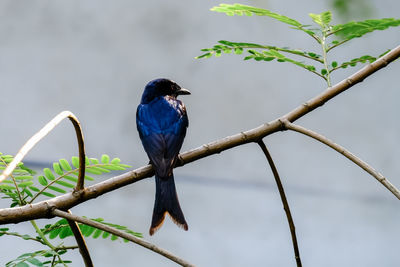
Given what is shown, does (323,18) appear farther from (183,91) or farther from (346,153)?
(183,91)

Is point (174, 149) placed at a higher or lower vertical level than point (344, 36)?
lower

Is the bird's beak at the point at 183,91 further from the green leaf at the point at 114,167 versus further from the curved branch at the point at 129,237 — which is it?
the curved branch at the point at 129,237

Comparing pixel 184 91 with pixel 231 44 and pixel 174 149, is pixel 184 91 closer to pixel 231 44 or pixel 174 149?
pixel 174 149

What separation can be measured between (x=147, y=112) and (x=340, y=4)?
3.51ft

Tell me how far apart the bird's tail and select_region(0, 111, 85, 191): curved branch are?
175 mm

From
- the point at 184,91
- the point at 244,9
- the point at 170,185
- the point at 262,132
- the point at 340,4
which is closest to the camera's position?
the point at 340,4

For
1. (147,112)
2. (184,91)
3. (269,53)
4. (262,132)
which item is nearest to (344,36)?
(269,53)

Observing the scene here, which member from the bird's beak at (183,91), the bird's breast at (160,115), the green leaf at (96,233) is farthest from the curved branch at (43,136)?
the bird's beak at (183,91)

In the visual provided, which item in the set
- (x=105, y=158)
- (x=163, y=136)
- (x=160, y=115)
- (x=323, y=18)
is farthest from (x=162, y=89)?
(x=323, y=18)

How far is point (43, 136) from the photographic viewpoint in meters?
0.57

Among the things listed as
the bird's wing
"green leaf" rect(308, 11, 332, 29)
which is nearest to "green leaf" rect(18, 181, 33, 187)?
the bird's wing

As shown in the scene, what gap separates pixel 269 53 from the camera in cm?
91

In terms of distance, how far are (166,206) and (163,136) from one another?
393mm

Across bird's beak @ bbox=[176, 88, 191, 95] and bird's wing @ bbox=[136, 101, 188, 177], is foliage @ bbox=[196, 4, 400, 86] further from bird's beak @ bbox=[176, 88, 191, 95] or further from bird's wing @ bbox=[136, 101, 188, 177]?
bird's beak @ bbox=[176, 88, 191, 95]
